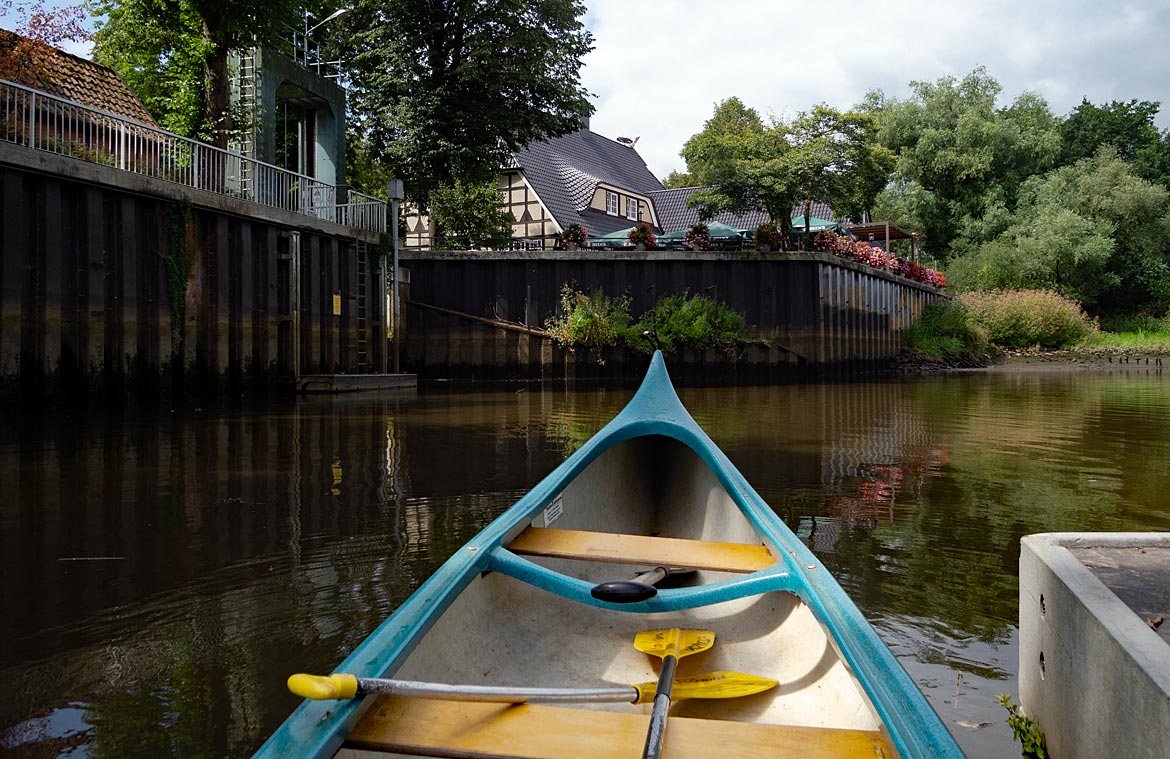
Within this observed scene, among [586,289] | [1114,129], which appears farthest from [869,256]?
[1114,129]

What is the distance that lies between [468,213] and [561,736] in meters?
26.0

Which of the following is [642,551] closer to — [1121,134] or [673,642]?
[673,642]

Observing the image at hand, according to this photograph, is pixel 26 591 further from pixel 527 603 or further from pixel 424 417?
pixel 424 417

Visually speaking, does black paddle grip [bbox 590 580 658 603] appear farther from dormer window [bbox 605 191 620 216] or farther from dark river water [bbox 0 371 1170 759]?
dormer window [bbox 605 191 620 216]

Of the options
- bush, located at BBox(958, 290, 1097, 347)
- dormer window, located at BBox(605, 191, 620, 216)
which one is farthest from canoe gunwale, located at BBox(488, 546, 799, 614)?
dormer window, located at BBox(605, 191, 620, 216)

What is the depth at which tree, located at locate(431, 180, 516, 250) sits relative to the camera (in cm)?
2630

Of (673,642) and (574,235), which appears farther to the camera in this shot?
(574,235)

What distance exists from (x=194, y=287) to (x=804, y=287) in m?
14.7

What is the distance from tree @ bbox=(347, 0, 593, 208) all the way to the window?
15.6 meters

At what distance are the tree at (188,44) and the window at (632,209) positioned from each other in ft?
62.5

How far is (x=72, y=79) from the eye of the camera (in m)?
16.9

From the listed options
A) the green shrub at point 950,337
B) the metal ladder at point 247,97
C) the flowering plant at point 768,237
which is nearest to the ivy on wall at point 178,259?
the metal ladder at point 247,97

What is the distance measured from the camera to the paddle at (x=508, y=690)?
1581 mm

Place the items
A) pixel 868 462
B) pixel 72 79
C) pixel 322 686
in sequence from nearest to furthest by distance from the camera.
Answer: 1. pixel 322 686
2. pixel 868 462
3. pixel 72 79
